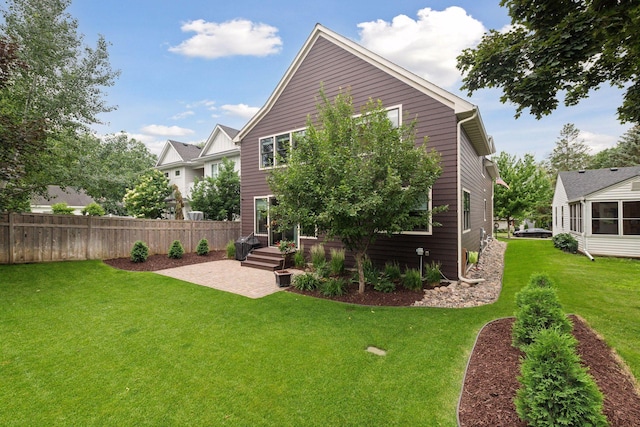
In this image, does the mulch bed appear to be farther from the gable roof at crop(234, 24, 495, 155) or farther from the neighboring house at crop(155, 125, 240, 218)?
the neighboring house at crop(155, 125, 240, 218)

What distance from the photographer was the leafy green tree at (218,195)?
51.6 ft

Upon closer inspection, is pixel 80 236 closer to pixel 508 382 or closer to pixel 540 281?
pixel 508 382

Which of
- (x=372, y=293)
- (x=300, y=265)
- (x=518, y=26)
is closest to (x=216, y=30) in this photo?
(x=300, y=265)

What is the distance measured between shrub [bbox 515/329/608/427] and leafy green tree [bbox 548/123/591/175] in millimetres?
50396

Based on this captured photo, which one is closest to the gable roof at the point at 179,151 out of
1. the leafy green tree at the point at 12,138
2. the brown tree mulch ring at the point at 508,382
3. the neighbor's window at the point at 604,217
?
the leafy green tree at the point at 12,138

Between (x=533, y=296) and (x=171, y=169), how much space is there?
23.4 meters

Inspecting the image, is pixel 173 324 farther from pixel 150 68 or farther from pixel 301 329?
pixel 150 68

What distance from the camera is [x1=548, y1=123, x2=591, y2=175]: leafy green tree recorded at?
39.8 meters

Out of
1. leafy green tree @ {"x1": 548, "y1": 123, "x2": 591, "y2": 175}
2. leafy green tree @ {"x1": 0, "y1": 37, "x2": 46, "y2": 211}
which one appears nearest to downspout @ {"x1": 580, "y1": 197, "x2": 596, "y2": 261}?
leafy green tree @ {"x1": 0, "y1": 37, "x2": 46, "y2": 211}

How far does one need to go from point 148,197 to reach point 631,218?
81.5 ft

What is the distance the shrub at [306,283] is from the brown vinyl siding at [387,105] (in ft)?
7.71

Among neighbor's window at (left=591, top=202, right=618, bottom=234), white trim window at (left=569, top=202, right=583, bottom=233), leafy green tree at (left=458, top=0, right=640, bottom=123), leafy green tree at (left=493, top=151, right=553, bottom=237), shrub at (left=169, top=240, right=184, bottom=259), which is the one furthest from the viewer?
leafy green tree at (left=493, top=151, right=553, bottom=237)

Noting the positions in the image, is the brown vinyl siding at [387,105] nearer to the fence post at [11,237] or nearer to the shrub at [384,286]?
the shrub at [384,286]

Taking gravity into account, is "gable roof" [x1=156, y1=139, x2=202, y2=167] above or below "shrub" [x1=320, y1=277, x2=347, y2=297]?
above
